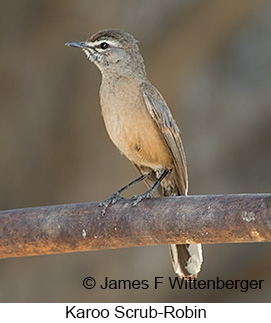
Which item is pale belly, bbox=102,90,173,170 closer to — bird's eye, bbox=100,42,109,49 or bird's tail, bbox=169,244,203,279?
bird's eye, bbox=100,42,109,49

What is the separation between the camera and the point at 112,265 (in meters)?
6.53

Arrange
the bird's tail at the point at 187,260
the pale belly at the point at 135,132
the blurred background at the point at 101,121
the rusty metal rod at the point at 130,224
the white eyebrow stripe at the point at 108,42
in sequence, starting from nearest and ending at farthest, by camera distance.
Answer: the rusty metal rod at the point at 130,224
the bird's tail at the point at 187,260
the pale belly at the point at 135,132
the white eyebrow stripe at the point at 108,42
the blurred background at the point at 101,121

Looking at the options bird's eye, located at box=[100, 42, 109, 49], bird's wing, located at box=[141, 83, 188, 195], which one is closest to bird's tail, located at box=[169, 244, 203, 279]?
bird's wing, located at box=[141, 83, 188, 195]

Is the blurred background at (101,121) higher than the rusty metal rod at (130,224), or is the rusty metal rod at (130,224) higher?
the blurred background at (101,121)

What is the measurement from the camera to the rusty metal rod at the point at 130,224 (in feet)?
9.53

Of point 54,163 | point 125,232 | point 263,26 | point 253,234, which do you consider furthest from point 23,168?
point 253,234

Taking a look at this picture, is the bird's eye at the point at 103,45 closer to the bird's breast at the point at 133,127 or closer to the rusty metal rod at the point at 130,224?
the bird's breast at the point at 133,127

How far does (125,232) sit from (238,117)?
380 centimetres

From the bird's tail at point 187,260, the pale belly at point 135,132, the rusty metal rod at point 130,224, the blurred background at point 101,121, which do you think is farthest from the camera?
the blurred background at point 101,121

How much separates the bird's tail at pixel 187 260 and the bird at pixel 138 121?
0.10 m

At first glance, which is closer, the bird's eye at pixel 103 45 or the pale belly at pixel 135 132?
the pale belly at pixel 135 132

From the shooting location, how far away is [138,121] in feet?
14.5

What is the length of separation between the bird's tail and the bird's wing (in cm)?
53

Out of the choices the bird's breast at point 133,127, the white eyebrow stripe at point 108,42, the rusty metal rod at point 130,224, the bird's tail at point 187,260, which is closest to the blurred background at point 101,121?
the white eyebrow stripe at point 108,42
